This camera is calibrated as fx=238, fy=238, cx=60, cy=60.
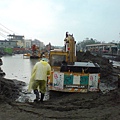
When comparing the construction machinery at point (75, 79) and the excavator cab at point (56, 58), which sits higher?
the excavator cab at point (56, 58)

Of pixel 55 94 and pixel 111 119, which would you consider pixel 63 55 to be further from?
pixel 111 119

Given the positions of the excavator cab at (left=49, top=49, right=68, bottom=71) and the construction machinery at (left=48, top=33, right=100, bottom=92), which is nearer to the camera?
the construction machinery at (left=48, top=33, right=100, bottom=92)

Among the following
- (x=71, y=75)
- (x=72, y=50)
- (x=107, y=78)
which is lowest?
(x=107, y=78)

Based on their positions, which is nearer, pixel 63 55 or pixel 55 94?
pixel 55 94

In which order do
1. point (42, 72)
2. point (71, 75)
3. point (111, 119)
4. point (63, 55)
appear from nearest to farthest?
1. point (111, 119)
2. point (42, 72)
3. point (71, 75)
4. point (63, 55)

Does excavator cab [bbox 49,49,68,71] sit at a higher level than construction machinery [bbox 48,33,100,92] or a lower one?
→ higher

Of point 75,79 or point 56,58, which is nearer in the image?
point 75,79

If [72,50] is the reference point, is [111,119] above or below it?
below

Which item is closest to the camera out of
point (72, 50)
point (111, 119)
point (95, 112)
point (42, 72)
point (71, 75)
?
point (111, 119)

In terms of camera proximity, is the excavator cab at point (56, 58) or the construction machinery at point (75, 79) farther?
the excavator cab at point (56, 58)

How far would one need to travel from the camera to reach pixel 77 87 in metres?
10.1

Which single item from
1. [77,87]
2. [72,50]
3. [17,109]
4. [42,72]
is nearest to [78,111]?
[17,109]

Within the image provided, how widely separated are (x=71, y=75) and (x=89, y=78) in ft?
2.53

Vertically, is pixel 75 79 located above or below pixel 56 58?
below
